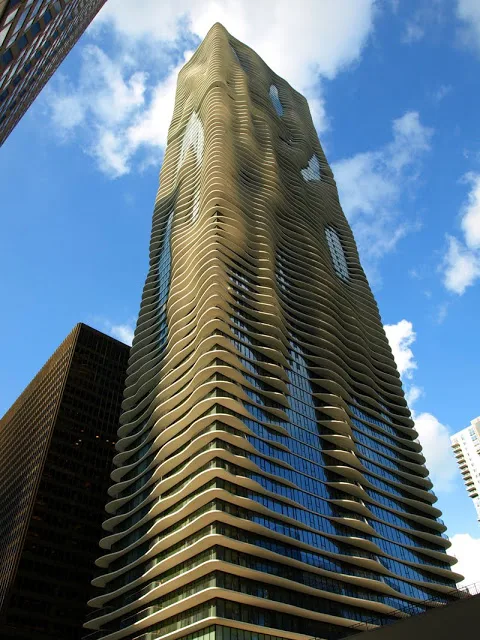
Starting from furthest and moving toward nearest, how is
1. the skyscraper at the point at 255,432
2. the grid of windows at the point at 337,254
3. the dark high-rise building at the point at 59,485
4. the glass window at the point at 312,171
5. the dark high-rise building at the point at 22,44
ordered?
the glass window at the point at 312,171, the grid of windows at the point at 337,254, the dark high-rise building at the point at 59,485, the skyscraper at the point at 255,432, the dark high-rise building at the point at 22,44

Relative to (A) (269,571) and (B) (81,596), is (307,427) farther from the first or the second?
(B) (81,596)

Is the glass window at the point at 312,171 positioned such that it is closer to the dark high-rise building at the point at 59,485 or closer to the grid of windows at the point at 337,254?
the grid of windows at the point at 337,254

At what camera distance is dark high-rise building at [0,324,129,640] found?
99.8 meters

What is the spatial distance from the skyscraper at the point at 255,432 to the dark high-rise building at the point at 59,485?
1890 centimetres

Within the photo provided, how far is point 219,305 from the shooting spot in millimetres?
87188

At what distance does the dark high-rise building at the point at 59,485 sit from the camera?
3930 inches

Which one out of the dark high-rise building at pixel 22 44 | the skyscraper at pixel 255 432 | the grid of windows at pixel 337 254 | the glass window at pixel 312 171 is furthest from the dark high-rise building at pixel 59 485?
the dark high-rise building at pixel 22 44

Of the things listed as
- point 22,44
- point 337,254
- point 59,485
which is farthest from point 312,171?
point 22,44

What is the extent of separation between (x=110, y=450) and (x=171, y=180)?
65.2 meters

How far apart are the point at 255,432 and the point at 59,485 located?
57.3 meters

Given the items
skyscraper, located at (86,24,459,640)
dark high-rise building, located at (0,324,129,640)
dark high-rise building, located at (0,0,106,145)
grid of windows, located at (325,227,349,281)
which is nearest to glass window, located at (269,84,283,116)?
skyscraper, located at (86,24,459,640)

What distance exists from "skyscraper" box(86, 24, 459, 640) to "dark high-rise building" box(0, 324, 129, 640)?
1890cm

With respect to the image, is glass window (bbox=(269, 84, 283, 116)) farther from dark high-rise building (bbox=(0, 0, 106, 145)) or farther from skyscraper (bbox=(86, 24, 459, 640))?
dark high-rise building (bbox=(0, 0, 106, 145))

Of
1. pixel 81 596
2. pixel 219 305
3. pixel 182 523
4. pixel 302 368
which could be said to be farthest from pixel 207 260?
pixel 81 596
